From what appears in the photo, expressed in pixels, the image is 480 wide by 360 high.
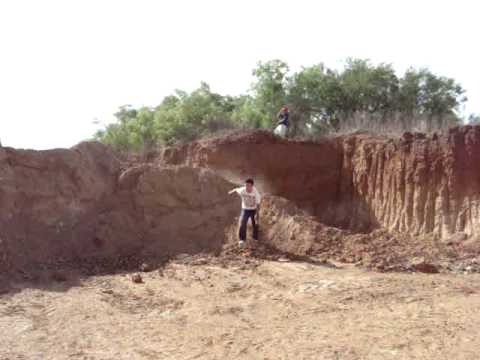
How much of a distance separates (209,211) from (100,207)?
2289mm

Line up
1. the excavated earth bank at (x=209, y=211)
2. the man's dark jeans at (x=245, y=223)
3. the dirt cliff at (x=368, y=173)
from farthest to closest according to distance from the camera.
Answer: the dirt cliff at (x=368, y=173), the man's dark jeans at (x=245, y=223), the excavated earth bank at (x=209, y=211)

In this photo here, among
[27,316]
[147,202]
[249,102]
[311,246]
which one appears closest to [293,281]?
[311,246]

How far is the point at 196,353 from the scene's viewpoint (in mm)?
6641

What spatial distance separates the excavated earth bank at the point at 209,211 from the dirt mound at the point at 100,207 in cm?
2

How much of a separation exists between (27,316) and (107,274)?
2.76m

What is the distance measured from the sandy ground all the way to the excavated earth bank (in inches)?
56.5

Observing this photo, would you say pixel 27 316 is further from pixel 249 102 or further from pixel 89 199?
pixel 249 102

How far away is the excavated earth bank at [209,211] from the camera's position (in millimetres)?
11633

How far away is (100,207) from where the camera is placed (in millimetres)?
12930

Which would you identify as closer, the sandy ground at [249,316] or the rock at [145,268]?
the sandy ground at [249,316]

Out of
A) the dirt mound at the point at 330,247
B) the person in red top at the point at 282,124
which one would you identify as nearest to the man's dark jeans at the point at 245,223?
the dirt mound at the point at 330,247

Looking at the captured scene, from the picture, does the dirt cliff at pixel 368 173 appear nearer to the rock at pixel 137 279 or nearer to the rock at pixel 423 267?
the rock at pixel 423 267

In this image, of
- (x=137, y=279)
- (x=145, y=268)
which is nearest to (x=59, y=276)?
(x=137, y=279)

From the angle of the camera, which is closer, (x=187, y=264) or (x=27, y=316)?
(x=27, y=316)
